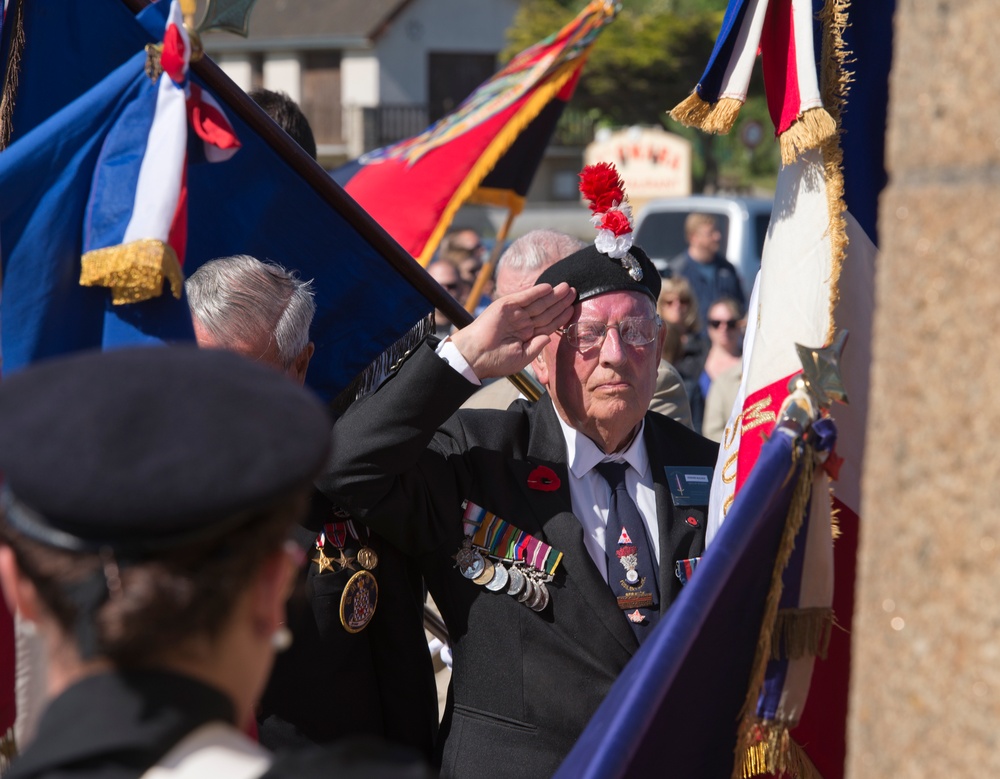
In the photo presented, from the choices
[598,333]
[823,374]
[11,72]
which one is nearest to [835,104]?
[823,374]

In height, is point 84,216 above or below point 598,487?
above

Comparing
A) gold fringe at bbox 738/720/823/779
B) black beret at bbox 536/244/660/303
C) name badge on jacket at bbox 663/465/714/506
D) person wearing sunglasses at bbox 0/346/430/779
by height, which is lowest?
gold fringe at bbox 738/720/823/779

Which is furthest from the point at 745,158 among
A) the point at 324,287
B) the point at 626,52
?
the point at 324,287

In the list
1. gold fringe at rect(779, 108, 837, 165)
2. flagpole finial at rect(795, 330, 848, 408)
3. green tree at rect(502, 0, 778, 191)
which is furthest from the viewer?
green tree at rect(502, 0, 778, 191)

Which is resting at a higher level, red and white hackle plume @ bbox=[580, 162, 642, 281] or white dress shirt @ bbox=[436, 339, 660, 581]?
red and white hackle plume @ bbox=[580, 162, 642, 281]

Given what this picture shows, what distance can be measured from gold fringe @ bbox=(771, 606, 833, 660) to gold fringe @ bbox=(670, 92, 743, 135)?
954 mm

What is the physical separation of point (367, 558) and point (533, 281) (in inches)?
63.0

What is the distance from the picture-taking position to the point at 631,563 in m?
2.73

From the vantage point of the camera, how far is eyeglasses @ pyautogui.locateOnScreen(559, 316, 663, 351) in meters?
2.88

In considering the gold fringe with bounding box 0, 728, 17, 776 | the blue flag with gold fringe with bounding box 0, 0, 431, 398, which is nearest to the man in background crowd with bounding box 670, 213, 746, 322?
the blue flag with gold fringe with bounding box 0, 0, 431, 398

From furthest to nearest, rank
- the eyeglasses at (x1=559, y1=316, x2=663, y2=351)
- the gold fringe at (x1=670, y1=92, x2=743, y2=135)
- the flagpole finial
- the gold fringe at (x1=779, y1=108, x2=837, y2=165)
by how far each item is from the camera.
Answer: the eyeglasses at (x1=559, y1=316, x2=663, y2=351) → the gold fringe at (x1=670, y1=92, x2=743, y2=135) → the gold fringe at (x1=779, y1=108, x2=837, y2=165) → the flagpole finial

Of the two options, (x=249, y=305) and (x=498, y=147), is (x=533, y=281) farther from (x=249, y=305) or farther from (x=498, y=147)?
(x=498, y=147)

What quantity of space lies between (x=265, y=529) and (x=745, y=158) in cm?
3332

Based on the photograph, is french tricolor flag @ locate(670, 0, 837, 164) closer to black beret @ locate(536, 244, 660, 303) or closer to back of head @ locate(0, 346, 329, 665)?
black beret @ locate(536, 244, 660, 303)
